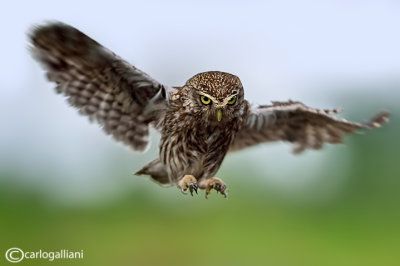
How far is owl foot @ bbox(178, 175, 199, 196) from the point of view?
23.6 ft

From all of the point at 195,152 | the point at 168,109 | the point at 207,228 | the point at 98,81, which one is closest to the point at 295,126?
the point at 195,152

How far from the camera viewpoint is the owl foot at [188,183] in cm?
721

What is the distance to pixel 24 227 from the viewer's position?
2028cm

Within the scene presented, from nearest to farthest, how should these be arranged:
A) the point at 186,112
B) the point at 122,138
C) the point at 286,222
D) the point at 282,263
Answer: the point at 186,112, the point at 122,138, the point at 282,263, the point at 286,222

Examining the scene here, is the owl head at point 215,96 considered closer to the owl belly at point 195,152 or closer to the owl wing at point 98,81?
the owl belly at point 195,152

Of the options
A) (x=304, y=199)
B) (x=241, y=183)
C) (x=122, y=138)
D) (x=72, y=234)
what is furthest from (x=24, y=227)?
(x=122, y=138)

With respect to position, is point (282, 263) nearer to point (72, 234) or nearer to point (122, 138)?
point (72, 234)

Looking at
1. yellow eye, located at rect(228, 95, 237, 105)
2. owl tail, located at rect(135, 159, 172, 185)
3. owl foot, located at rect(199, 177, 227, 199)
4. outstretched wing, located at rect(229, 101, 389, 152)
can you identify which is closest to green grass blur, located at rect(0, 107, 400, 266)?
outstretched wing, located at rect(229, 101, 389, 152)

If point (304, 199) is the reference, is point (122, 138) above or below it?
below

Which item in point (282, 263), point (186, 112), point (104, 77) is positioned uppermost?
point (282, 263)

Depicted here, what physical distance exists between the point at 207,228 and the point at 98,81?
14.3 meters

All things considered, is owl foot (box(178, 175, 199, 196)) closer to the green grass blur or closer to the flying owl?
the flying owl

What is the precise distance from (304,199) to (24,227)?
9.52m

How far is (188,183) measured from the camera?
290 inches
